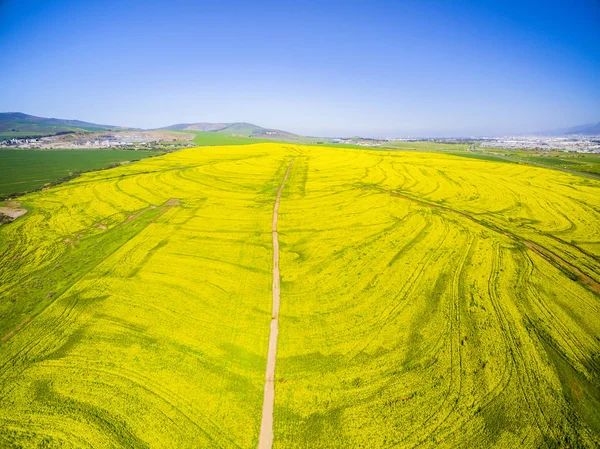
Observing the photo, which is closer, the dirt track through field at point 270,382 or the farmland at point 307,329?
the dirt track through field at point 270,382

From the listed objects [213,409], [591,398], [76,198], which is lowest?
[213,409]

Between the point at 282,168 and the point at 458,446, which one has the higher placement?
the point at 282,168

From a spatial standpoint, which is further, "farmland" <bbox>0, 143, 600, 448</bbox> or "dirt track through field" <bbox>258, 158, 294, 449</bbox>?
"farmland" <bbox>0, 143, 600, 448</bbox>

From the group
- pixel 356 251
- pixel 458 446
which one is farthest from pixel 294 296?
pixel 458 446

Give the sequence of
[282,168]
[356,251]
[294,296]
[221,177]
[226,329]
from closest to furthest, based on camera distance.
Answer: [226,329]
[294,296]
[356,251]
[221,177]
[282,168]

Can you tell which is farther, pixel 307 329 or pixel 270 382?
pixel 307 329

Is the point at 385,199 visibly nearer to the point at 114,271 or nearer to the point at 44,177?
the point at 114,271

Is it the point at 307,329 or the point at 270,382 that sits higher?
the point at 307,329

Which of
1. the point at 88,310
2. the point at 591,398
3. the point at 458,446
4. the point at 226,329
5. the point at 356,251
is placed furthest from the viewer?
the point at 356,251
